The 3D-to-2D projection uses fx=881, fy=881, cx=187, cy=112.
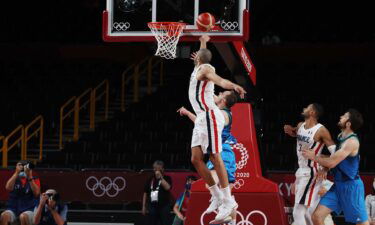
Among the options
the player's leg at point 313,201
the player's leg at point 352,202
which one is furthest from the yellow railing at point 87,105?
the player's leg at point 352,202

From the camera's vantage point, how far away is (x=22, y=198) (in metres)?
15.8

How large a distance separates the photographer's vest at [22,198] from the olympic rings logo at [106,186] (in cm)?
282

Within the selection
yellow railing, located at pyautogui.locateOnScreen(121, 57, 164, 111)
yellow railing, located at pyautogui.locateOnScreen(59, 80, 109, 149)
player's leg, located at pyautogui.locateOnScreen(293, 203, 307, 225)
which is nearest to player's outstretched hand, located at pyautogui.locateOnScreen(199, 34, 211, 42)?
player's leg, located at pyautogui.locateOnScreen(293, 203, 307, 225)

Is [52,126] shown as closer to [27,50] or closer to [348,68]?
[27,50]

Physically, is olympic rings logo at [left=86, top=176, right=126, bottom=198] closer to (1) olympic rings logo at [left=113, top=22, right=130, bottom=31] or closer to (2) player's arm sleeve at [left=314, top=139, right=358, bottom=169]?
(1) olympic rings logo at [left=113, top=22, right=130, bottom=31]

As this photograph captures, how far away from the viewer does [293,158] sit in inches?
797

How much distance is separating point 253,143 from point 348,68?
12.8 metres

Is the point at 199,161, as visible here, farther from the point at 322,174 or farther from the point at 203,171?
the point at 322,174

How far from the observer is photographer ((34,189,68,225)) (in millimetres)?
15039

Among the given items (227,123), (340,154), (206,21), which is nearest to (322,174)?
(340,154)

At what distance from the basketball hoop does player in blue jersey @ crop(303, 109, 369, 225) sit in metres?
2.21

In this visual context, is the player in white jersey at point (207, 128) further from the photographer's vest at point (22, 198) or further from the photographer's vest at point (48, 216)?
the photographer's vest at point (22, 198)

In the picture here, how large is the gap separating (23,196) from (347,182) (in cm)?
697

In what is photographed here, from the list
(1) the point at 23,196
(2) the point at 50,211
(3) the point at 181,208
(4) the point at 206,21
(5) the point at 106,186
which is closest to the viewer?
(4) the point at 206,21
